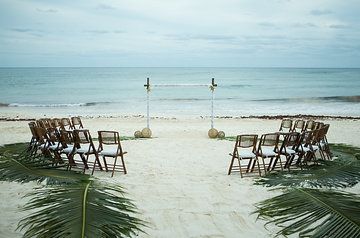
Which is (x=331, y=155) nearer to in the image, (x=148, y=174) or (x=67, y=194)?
(x=148, y=174)

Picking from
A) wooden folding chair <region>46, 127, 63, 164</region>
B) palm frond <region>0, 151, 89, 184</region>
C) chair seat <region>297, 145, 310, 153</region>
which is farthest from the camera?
chair seat <region>297, 145, 310, 153</region>

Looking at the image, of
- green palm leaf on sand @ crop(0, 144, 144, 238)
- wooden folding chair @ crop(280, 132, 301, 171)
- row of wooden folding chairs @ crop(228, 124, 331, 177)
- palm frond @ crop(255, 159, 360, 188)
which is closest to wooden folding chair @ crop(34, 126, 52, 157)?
green palm leaf on sand @ crop(0, 144, 144, 238)

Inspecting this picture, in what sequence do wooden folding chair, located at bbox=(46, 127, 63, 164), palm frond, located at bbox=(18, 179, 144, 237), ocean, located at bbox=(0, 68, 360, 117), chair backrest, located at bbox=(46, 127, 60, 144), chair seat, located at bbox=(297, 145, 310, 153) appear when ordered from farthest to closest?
ocean, located at bbox=(0, 68, 360, 117) < chair backrest, located at bbox=(46, 127, 60, 144) < chair seat, located at bbox=(297, 145, 310, 153) < wooden folding chair, located at bbox=(46, 127, 63, 164) < palm frond, located at bbox=(18, 179, 144, 237)

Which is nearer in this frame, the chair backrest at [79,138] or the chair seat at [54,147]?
the chair backrest at [79,138]

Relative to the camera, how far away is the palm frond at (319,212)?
2.71m

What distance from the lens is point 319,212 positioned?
312cm

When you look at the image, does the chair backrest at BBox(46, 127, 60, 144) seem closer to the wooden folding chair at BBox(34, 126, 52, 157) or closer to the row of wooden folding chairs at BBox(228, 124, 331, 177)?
the wooden folding chair at BBox(34, 126, 52, 157)

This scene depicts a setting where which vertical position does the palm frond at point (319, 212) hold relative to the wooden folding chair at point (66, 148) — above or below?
above

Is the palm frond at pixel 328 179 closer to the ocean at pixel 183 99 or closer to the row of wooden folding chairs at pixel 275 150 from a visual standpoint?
the row of wooden folding chairs at pixel 275 150

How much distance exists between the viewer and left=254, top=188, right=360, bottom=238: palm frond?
2.71 meters

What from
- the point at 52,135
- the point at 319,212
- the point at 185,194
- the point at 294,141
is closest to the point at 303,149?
the point at 294,141

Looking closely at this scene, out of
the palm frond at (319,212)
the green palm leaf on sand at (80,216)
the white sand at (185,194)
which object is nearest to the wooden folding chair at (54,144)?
the white sand at (185,194)

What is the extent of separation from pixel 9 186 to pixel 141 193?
219cm

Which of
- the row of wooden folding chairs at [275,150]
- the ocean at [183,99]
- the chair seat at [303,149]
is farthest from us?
the ocean at [183,99]
